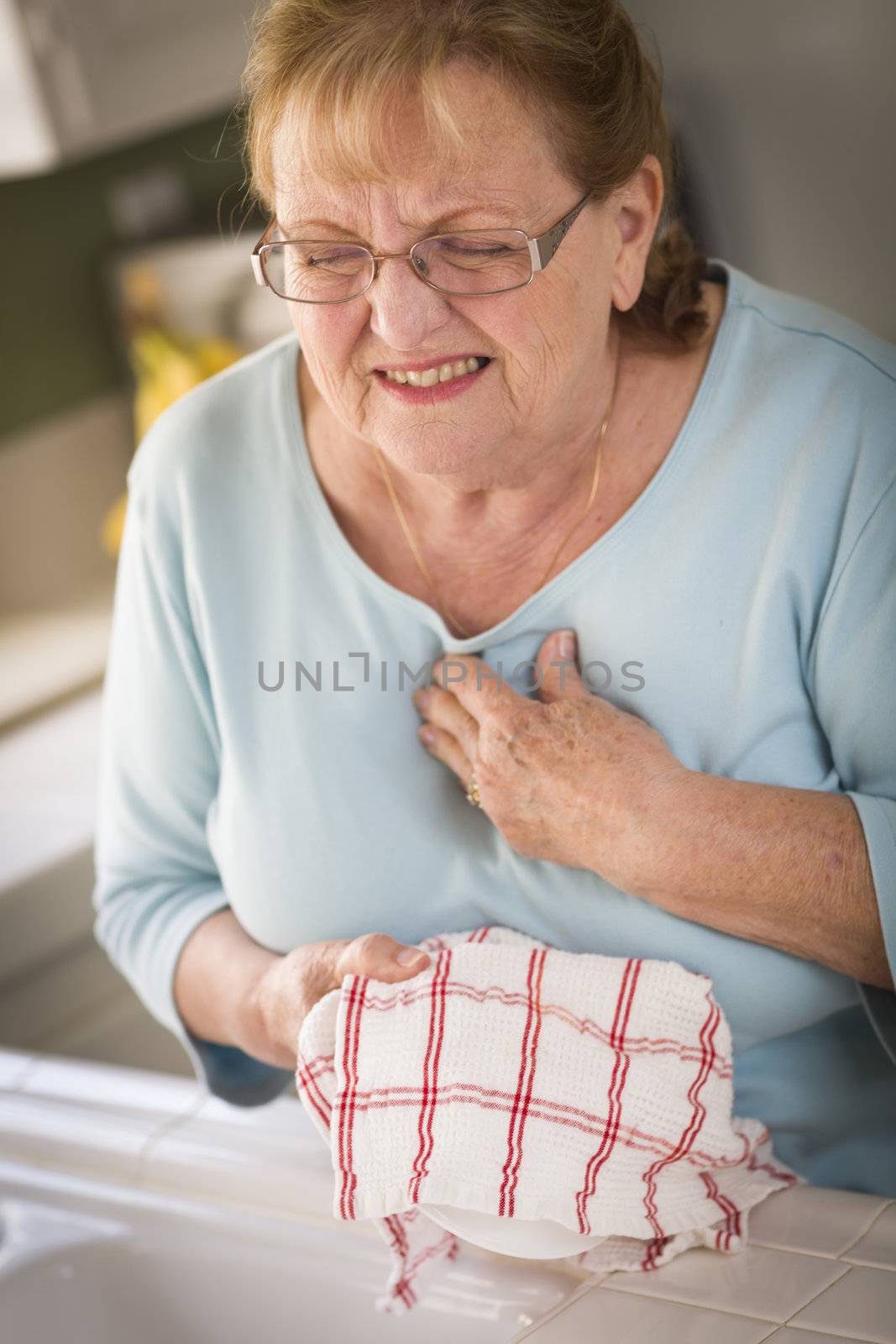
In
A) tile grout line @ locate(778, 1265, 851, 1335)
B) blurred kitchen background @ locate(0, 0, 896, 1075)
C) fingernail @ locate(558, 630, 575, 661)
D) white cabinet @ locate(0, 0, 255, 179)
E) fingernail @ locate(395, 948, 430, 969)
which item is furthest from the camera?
blurred kitchen background @ locate(0, 0, 896, 1075)

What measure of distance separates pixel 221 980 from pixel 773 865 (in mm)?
426

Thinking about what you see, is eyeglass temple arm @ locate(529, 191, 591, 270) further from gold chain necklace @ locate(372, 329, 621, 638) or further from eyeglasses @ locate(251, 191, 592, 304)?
gold chain necklace @ locate(372, 329, 621, 638)

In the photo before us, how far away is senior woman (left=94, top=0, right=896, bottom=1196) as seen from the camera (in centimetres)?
81

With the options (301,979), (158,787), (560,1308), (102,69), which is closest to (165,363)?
(102,69)

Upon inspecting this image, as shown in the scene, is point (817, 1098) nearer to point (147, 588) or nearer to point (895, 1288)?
point (895, 1288)

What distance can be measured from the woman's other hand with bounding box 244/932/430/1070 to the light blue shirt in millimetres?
48

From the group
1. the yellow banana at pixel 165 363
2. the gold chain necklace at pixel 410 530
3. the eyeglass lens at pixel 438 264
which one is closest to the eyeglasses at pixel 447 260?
the eyeglass lens at pixel 438 264

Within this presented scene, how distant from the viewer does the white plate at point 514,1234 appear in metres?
0.82

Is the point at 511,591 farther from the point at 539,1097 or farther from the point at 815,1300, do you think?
the point at 815,1300

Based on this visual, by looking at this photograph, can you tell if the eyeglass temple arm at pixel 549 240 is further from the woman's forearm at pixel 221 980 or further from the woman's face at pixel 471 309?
the woman's forearm at pixel 221 980

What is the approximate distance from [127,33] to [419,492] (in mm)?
1297

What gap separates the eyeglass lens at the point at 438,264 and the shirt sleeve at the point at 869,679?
10.4 inches

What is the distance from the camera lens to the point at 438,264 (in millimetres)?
812

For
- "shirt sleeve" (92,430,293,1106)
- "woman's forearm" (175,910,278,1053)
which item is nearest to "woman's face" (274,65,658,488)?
"shirt sleeve" (92,430,293,1106)
